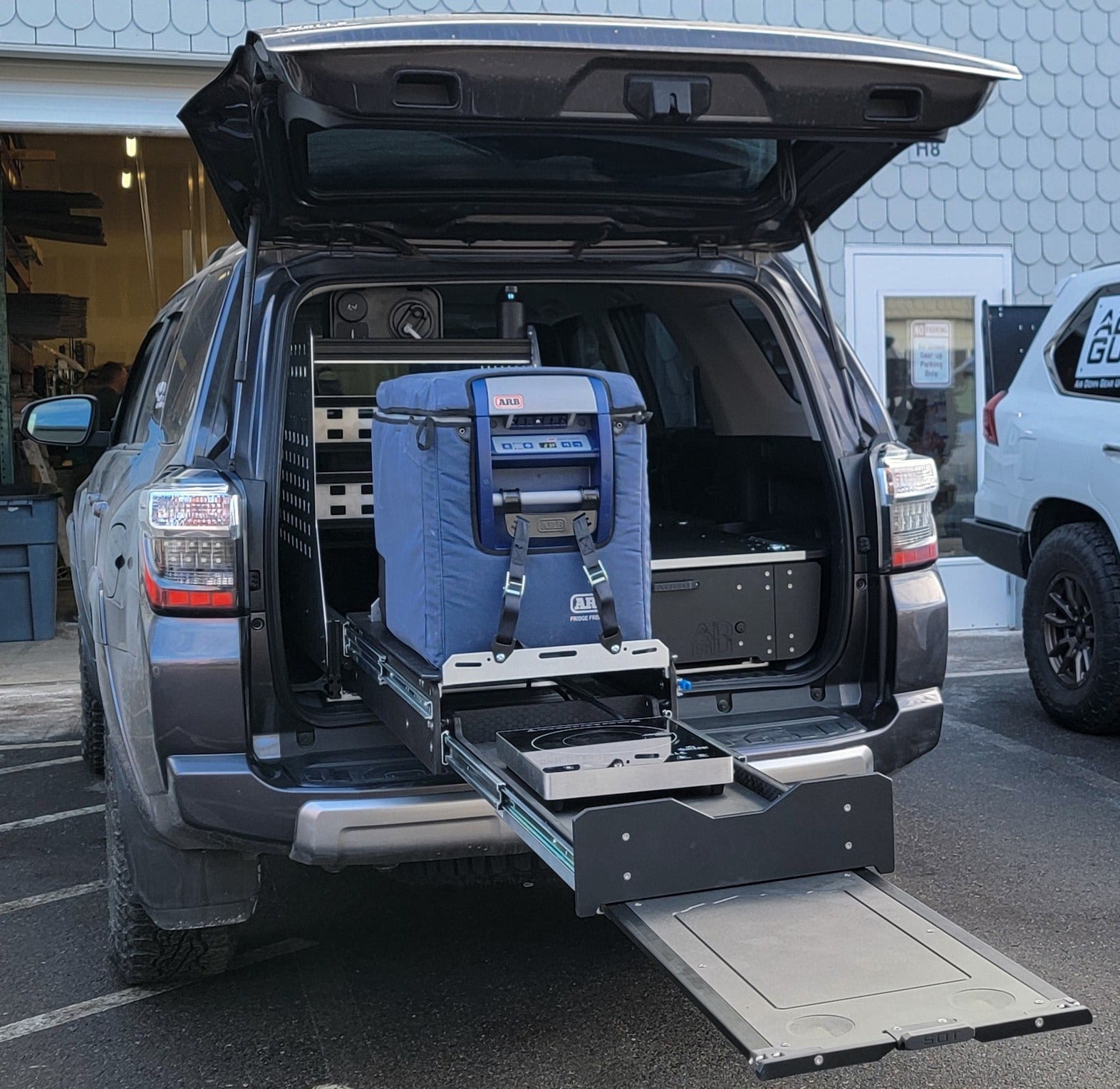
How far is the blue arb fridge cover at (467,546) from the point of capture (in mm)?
2846

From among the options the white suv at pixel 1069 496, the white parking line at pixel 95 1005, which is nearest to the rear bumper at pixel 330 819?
the white parking line at pixel 95 1005

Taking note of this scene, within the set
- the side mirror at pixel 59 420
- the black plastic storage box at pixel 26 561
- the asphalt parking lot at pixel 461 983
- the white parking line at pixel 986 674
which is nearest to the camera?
the asphalt parking lot at pixel 461 983

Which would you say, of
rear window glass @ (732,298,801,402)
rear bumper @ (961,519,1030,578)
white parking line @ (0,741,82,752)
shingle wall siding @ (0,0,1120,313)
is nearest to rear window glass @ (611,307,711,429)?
rear window glass @ (732,298,801,402)

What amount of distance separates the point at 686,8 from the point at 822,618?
570 cm

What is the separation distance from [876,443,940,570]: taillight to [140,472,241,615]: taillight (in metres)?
1.62

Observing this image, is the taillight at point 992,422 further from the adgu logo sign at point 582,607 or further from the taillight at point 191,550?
the taillight at point 191,550

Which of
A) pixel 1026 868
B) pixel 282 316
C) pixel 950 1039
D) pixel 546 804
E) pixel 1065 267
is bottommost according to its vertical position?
pixel 1026 868

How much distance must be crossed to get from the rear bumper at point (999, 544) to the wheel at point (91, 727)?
164 inches

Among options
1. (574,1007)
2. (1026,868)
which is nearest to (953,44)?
(1026,868)

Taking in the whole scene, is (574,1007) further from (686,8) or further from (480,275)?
(686,8)

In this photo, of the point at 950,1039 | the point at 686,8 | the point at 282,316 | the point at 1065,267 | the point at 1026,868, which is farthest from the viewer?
the point at 1065,267

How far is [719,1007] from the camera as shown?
212cm

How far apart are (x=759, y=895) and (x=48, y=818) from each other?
3439 mm

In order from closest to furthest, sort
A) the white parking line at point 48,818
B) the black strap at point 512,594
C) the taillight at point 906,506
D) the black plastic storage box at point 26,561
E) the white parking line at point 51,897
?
1. the black strap at point 512,594
2. the taillight at point 906,506
3. the white parking line at point 51,897
4. the white parking line at point 48,818
5. the black plastic storage box at point 26,561
